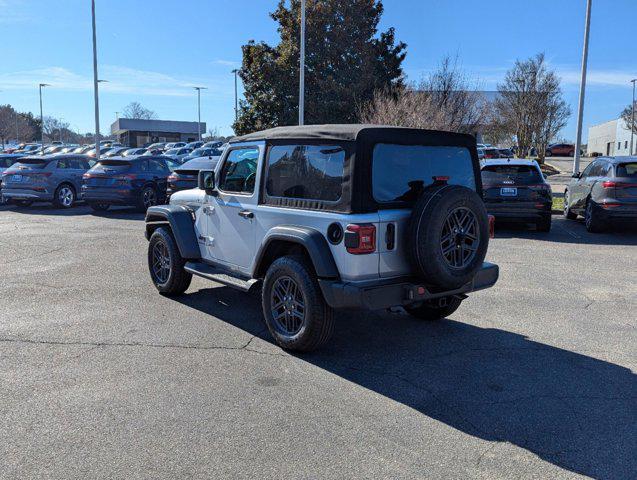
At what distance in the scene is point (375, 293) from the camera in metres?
4.52

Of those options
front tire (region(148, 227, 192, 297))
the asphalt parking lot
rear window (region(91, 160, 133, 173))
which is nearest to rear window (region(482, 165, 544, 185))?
the asphalt parking lot

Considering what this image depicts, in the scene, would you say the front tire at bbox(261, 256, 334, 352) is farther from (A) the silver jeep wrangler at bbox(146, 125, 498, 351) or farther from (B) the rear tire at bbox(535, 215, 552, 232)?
(B) the rear tire at bbox(535, 215, 552, 232)

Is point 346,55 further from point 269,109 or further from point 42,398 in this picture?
point 42,398

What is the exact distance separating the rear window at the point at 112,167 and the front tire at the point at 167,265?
926 cm

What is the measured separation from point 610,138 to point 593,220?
75973mm

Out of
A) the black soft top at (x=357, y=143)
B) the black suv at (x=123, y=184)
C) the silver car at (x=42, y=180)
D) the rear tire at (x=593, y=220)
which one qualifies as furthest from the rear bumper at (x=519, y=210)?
the silver car at (x=42, y=180)

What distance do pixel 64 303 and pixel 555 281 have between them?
20.7 feet

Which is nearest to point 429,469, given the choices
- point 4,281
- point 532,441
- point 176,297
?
point 532,441

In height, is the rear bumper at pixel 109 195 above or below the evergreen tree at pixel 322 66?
below

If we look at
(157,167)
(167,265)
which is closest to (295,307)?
(167,265)

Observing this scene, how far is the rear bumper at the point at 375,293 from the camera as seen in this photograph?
4.45 m

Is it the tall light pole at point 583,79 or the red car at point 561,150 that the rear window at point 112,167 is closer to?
the tall light pole at point 583,79

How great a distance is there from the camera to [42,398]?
411 centimetres

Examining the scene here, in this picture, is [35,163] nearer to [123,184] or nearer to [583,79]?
[123,184]
